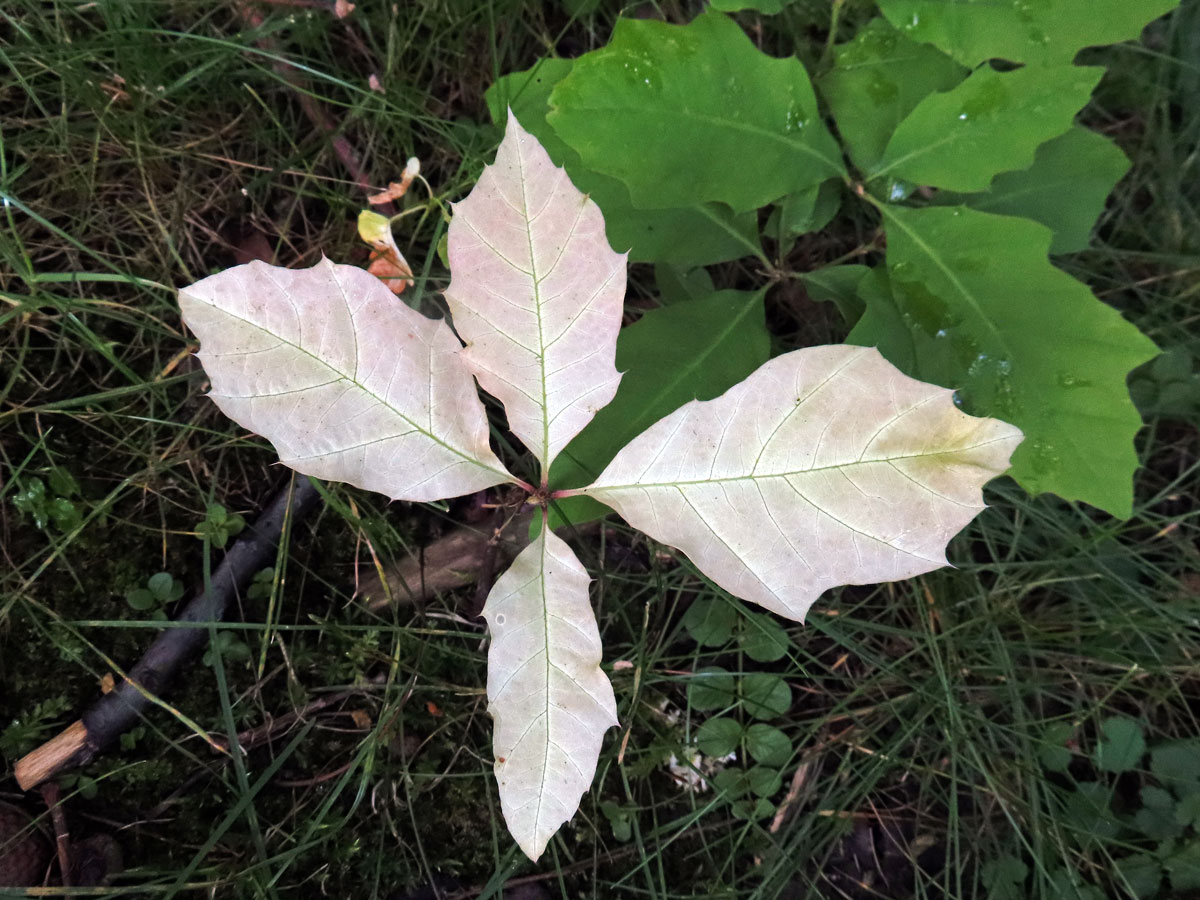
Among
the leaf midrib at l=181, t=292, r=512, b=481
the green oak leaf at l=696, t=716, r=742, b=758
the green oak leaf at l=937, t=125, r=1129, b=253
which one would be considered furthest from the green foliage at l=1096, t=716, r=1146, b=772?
the leaf midrib at l=181, t=292, r=512, b=481

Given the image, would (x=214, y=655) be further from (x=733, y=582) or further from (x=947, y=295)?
(x=947, y=295)

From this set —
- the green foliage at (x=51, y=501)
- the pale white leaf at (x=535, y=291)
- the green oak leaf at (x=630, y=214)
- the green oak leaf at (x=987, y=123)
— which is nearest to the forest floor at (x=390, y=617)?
the green foliage at (x=51, y=501)

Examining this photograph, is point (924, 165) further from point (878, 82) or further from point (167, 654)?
point (167, 654)

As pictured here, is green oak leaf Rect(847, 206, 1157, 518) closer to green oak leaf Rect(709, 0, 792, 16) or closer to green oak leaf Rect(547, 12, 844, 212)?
green oak leaf Rect(547, 12, 844, 212)

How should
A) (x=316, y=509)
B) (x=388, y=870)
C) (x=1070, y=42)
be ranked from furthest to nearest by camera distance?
(x=316, y=509), (x=388, y=870), (x=1070, y=42)

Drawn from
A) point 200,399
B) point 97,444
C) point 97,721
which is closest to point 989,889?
point 97,721
